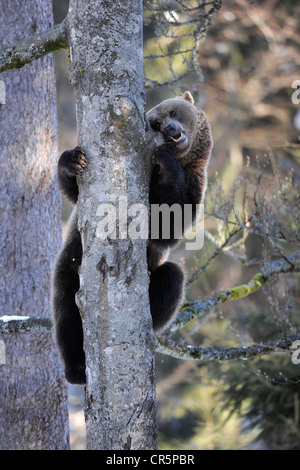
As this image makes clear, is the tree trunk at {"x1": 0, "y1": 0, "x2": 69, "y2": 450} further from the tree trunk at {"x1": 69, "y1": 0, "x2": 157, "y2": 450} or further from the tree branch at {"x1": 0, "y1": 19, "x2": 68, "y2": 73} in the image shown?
the tree trunk at {"x1": 69, "y1": 0, "x2": 157, "y2": 450}

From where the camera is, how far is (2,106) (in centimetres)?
552

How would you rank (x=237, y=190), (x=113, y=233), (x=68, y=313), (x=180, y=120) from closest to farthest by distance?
(x=113, y=233), (x=68, y=313), (x=180, y=120), (x=237, y=190)

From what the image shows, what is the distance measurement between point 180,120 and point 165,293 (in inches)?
52.4

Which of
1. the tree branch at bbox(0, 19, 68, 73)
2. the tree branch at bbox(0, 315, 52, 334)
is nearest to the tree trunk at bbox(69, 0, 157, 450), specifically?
the tree branch at bbox(0, 19, 68, 73)

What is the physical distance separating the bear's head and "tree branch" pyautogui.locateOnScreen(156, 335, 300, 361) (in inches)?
56.6

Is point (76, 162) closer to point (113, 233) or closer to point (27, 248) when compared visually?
point (113, 233)

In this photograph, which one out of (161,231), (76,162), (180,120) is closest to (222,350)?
(161,231)

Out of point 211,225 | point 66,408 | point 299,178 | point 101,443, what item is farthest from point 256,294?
point 101,443

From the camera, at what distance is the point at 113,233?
3.10 m

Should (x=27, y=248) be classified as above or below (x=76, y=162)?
below

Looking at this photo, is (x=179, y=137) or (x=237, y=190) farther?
(x=237, y=190)

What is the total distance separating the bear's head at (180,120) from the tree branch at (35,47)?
1165 mm

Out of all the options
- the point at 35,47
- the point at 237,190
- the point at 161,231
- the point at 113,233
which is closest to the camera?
the point at 113,233
